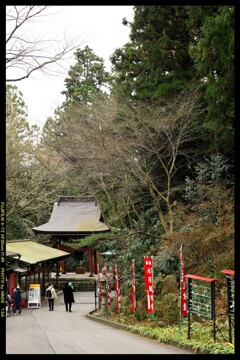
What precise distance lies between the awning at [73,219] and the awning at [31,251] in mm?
4441

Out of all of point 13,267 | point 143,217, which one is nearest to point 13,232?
point 13,267

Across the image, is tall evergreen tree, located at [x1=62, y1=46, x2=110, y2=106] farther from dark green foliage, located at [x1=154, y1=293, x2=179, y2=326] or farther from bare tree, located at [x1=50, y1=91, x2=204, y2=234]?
dark green foliage, located at [x1=154, y1=293, x2=179, y2=326]

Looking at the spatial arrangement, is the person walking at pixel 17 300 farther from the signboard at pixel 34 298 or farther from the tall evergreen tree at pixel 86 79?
the tall evergreen tree at pixel 86 79

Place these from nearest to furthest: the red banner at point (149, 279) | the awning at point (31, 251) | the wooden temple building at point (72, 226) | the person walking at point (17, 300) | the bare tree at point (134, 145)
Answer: the red banner at point (149, 279) < the bare tree at point (134, 145) < the person walking at point (17, 300) < the awning at point (31, 251) < the wooden temple building at point (72, 226)

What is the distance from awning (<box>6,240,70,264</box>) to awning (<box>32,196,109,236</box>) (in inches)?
Answer: 175

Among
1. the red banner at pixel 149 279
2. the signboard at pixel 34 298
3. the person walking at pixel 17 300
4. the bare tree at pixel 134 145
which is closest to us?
the red banner at pixel 149 279

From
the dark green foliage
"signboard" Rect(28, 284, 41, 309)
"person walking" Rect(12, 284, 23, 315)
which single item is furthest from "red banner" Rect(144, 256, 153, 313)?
"signboard" Rect(28, 284, 41, 309)

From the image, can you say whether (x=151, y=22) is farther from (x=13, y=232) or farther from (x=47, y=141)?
(x=13, y=232)

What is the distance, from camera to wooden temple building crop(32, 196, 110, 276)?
34.0 meters

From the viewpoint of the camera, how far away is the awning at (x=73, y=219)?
34.0m

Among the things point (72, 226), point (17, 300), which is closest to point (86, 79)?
point (72, 226)

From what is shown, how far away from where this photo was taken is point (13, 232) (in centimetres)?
3189

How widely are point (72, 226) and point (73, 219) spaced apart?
3.28 feet

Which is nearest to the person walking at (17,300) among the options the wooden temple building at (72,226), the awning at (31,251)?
the awning at (31,251)
